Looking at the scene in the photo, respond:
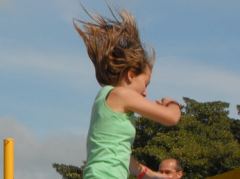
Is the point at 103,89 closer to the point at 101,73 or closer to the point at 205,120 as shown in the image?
the point at 101,73

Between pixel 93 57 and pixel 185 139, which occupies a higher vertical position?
pixel 185 139

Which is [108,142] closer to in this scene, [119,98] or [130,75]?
[119,98]

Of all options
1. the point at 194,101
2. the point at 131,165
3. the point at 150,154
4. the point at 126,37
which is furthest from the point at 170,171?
the point at 194,101

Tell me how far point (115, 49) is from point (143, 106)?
0.37 meters

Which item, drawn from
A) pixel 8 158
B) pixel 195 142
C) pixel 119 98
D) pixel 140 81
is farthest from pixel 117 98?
pixel 195 142

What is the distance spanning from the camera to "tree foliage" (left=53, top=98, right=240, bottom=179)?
31.1 m

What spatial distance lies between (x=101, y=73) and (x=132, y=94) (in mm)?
226

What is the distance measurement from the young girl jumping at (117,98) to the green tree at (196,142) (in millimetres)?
25829

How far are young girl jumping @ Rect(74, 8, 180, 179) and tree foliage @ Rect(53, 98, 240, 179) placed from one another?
25829mm

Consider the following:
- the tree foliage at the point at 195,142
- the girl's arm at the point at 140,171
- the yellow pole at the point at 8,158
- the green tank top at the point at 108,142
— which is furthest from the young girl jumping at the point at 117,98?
the tree foliage at the point at 195,142

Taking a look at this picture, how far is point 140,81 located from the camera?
451 cm

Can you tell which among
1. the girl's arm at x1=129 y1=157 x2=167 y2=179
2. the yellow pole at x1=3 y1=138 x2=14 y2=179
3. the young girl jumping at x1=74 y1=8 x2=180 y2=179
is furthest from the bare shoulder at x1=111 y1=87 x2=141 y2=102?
the yellow pole at x1=3 y1=138 x2=14 y2=179

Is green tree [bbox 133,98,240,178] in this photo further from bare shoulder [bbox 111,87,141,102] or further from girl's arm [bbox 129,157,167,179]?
bare shoulder [bbox 111,87,141,102]

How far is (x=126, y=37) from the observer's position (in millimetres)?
4531
